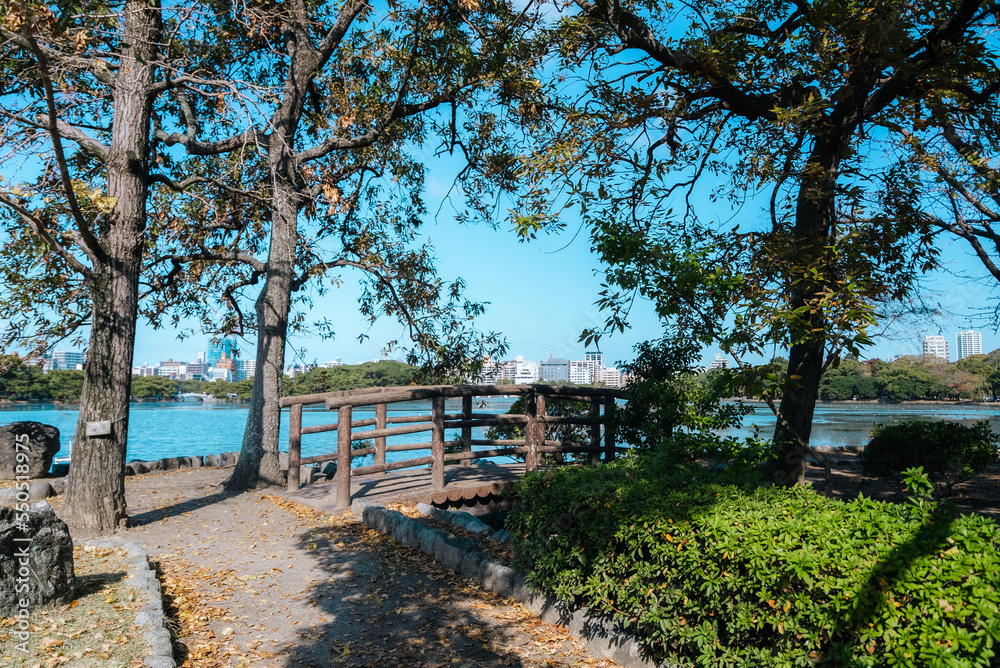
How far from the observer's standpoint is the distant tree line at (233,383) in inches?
500

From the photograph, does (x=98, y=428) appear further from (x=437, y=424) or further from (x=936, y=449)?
(x=936, y=449)

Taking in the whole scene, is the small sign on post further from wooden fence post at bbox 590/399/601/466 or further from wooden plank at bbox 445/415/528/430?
wooden fence post at bbox 590/399/601/466

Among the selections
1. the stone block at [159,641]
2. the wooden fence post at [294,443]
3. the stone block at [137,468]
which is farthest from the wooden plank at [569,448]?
the stone block at [137,468]

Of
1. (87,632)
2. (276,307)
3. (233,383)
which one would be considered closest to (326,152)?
(276,307)

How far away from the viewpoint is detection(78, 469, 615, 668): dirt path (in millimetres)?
3760

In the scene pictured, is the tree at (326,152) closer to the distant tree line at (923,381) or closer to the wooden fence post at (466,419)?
the wooden fence post at (466,419)

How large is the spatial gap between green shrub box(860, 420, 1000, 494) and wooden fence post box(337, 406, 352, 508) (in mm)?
7672

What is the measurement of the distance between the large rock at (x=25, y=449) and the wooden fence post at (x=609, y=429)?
354 inches

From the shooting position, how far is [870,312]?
425cm

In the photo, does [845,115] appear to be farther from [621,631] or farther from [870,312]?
[621,631]

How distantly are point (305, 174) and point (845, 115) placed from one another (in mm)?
6871

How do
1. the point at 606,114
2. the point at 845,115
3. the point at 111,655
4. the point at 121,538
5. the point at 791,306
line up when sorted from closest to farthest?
the point at 111,655
the point at 791,306
the point at 845,115
the point at 121,538
the point at 606,114

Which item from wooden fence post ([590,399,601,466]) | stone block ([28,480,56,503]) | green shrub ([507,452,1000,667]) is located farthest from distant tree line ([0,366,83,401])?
green shrub ([507,452,1000,667])

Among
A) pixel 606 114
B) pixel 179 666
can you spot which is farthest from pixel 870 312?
pixel 179 666
